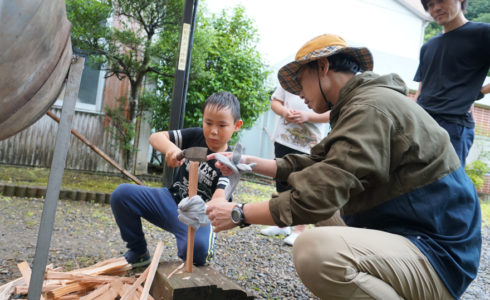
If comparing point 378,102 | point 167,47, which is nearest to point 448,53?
point 378,102

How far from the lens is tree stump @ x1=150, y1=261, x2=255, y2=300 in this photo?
2.00 meters

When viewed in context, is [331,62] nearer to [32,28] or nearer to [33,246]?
[32,28]

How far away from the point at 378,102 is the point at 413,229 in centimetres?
62

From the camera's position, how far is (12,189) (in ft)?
17.1

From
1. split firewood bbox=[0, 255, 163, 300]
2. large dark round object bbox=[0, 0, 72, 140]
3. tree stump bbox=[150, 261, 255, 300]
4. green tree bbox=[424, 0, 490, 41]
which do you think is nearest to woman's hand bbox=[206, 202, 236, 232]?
tree stump bbox=[150, 261, 255, 300]

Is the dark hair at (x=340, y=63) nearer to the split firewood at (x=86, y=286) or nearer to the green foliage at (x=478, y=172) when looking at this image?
the split firewood at (x=86, y=286)

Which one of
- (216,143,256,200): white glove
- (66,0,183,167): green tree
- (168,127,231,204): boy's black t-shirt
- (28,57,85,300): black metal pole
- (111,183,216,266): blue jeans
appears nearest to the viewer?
(28,57,85,300): black metal pole

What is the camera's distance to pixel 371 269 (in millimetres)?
1595

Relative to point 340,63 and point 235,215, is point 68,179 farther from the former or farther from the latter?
point 340,63

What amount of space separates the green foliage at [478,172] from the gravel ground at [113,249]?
23.8ft

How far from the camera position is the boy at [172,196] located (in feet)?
8.52

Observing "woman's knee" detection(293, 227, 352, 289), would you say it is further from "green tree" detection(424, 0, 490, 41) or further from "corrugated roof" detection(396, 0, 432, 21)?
"green tree" detection(424, 0, 490, 41)

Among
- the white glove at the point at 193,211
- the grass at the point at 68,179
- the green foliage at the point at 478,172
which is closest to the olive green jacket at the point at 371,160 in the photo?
the white glove at the point at 193,211

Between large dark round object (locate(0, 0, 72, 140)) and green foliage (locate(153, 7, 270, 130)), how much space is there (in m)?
5.46
